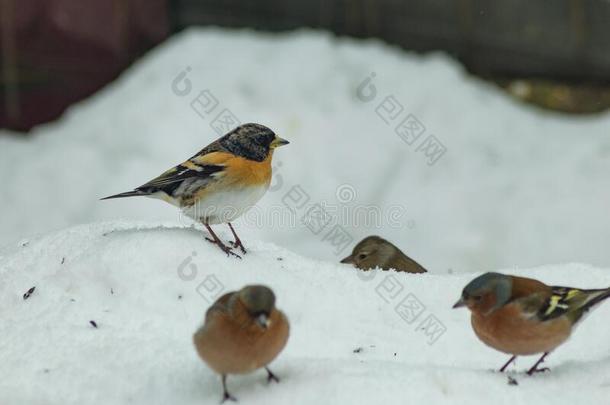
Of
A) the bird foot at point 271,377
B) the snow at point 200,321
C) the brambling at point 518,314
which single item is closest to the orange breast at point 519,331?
the brambling at point 518,314

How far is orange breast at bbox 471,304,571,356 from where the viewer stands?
4.43 metres

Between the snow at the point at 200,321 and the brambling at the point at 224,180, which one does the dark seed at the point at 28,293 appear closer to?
the snow at the point at 200,321

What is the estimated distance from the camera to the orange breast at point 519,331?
4.43 meters

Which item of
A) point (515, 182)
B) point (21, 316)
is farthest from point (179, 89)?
point (21, 316)

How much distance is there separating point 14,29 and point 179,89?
1631 millimetres

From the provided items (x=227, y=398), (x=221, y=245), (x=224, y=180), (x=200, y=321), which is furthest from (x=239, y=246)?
(x=227, y=398)

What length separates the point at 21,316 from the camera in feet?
16.7

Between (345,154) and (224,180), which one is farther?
(345,154)

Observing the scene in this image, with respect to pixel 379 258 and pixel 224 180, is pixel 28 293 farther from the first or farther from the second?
pixel 379 258

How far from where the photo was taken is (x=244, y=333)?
3998 millimetres

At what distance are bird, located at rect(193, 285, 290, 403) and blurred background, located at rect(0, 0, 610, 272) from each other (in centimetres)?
413

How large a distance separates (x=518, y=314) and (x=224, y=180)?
179 cm

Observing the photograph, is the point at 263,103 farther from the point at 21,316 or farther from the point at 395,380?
the point at 395,380
